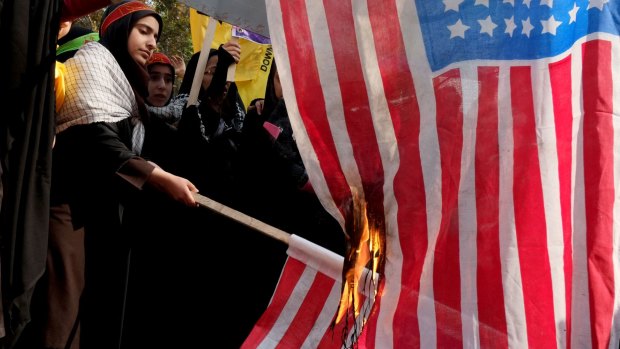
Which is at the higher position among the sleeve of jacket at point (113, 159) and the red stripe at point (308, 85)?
the red stripe at point (308, 85)

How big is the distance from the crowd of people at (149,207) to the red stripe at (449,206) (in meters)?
1.00

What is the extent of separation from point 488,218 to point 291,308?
87 cm

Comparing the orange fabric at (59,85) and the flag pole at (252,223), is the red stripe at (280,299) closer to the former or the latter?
the flag pole at (252,223)

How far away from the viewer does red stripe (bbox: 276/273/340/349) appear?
2326 mm

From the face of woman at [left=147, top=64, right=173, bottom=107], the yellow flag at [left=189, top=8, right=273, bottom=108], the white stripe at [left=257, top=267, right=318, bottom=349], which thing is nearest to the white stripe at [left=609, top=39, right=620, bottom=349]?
the white stripe at [left=257, top=267, right=318, bottom=349]

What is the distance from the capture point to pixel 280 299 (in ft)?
7.96

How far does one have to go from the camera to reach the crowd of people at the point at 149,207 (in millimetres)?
2586

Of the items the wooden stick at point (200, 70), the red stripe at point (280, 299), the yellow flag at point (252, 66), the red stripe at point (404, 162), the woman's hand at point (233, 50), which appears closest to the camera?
the red stripe at point (404, 162)

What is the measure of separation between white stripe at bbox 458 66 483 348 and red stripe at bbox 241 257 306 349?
0.72m

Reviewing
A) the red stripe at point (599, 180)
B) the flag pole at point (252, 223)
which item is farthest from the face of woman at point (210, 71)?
Result: the red stripe at point (599, 180)

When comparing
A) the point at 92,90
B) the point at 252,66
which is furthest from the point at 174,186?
the point at 252,66

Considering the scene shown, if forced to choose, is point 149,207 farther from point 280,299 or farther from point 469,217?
point 469,217

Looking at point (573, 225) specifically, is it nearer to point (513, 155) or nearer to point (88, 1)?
point (513, 155)

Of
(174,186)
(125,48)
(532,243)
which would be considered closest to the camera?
(532,243)
